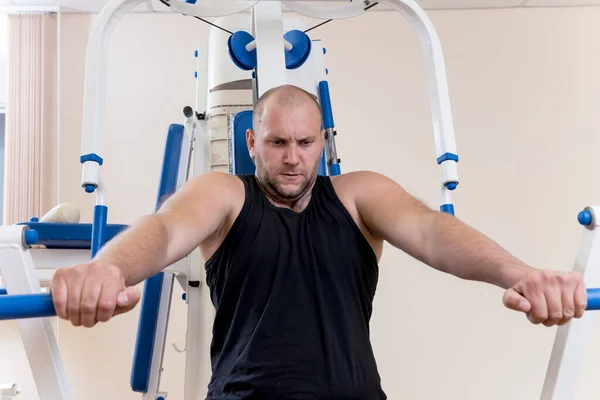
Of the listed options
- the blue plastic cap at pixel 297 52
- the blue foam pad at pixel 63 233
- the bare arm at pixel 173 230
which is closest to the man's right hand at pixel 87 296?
the bare arm at pixel 173 230

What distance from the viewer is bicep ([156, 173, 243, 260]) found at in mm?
1232

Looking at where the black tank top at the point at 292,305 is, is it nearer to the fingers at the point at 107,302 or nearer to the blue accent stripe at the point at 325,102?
the fingers at the point at 107,302

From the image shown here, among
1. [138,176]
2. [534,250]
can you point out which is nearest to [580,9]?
[534,250]

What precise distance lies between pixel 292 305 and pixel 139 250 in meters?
0.40

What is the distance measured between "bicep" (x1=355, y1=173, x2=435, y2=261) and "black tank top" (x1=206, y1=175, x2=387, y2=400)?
0.05 metres

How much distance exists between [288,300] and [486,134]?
→ 7.31 ft

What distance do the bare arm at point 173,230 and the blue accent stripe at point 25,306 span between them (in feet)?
0.37

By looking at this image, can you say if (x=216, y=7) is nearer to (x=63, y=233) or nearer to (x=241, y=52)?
(x=241, y=52)

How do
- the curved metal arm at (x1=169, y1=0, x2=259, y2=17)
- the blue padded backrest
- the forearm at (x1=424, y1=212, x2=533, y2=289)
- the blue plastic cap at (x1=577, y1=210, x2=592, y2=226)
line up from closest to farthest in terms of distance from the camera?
the forearm at (x1=424, y1=212, x2=533, y2=289) < the blue plastic cap at (x1=577, y1=210, x2=592, y2=226) < the curved metal arm at (x1=169, y1=0, x2=259, y2=17) < the blue padded backrest

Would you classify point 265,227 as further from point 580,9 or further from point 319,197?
point 580,9

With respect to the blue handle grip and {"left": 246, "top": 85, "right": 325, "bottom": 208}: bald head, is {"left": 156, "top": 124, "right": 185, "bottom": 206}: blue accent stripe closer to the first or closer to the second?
{"left": 246, "top": 85, "right": 325, "bottom": 208}: bald head

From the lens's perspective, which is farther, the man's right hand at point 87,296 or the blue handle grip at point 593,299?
the blue handle grip at point 593,299

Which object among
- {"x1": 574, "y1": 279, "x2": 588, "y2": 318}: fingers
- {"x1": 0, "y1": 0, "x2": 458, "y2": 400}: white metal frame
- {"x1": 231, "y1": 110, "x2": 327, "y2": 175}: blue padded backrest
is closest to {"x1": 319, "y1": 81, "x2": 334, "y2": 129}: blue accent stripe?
{"x1": 0, "y1": 0, "x2": 458, "y2": 400}: white metal frame

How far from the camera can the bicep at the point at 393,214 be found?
1.39 meters
